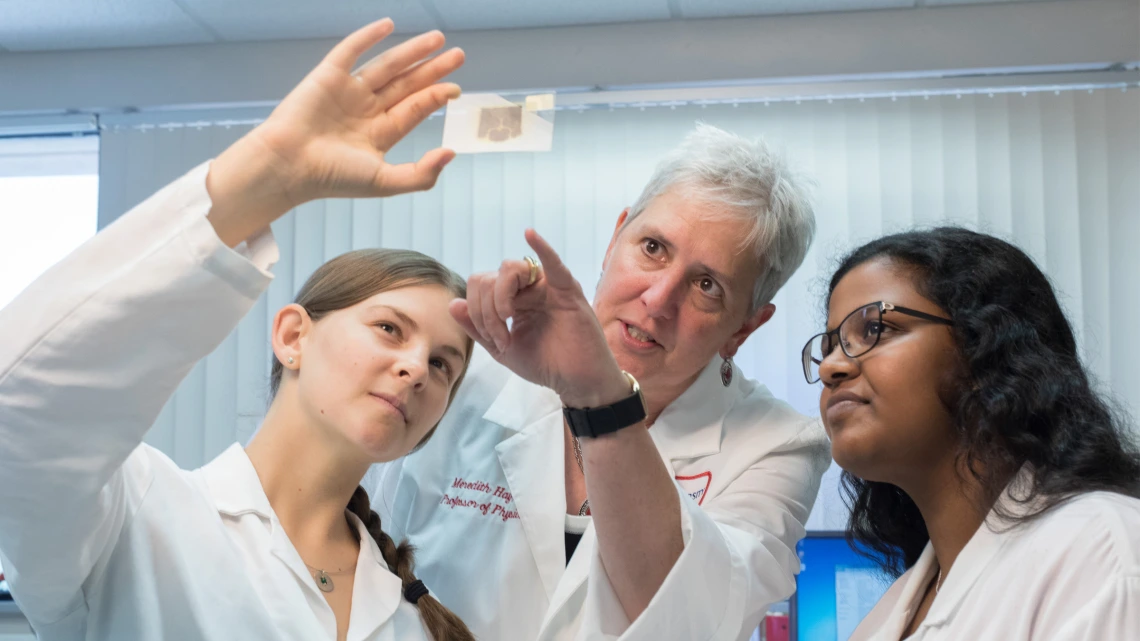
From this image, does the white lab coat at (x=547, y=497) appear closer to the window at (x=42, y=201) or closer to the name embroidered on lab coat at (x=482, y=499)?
the name embroidered on lab coat at (x=482, y=499)

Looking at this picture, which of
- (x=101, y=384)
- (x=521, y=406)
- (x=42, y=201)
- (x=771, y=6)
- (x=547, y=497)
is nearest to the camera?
(x=101, y=384)

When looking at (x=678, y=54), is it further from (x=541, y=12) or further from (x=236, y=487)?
(x=236, y=487)

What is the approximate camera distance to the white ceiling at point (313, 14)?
3.29m

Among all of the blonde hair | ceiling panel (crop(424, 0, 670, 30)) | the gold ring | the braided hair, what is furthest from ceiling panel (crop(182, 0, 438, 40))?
the gold ring

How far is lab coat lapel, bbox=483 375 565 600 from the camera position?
168 cm

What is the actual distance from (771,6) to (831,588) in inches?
75.4

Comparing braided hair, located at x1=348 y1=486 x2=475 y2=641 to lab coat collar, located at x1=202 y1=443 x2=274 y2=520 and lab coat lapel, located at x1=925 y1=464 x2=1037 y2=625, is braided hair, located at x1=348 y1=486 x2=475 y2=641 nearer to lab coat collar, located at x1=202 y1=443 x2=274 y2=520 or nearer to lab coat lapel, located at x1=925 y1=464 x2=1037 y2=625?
lab coat collar, located at x1=202 y1=443 x2=274 y2=520

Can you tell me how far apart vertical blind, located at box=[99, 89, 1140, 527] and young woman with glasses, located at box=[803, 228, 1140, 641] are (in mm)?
1796

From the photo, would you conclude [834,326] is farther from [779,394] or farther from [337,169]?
[779,394]

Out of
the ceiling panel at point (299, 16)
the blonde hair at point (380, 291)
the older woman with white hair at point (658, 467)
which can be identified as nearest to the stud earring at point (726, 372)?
the older woman with white hair at point (658, 467)

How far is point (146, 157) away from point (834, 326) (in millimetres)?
3013

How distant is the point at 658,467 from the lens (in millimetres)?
1300

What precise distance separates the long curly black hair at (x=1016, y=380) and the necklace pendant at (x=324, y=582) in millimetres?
933

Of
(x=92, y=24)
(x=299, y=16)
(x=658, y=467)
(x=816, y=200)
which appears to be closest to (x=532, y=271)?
(x=658, y=467)
